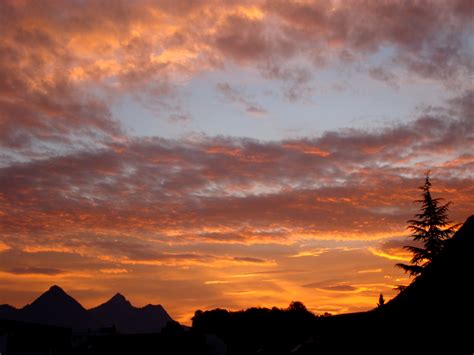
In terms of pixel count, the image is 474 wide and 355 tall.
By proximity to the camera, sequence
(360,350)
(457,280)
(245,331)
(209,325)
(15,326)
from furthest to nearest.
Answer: (209,325)
(245,331)
(15,326)
(360,350)
(457,280)

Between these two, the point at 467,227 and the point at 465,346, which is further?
the point at 467,227

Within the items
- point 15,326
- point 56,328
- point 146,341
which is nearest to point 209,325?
point 146,341

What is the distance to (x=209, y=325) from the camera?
414ft

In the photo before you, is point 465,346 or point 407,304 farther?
point 407,304

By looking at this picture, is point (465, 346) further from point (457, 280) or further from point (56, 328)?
point (56, 328)

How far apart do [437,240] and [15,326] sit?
135 ft

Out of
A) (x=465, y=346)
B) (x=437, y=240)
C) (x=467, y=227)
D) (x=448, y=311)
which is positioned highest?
(x=437, y=240)

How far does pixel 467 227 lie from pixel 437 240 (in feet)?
108

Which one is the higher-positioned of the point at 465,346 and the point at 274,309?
the point at 274,309

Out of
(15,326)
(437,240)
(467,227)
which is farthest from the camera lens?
(437,240)

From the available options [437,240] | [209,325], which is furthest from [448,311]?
[209,325]

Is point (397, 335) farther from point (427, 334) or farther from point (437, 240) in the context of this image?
point (437, 240)

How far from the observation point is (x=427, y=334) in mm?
18406

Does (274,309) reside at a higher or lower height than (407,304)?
higher
